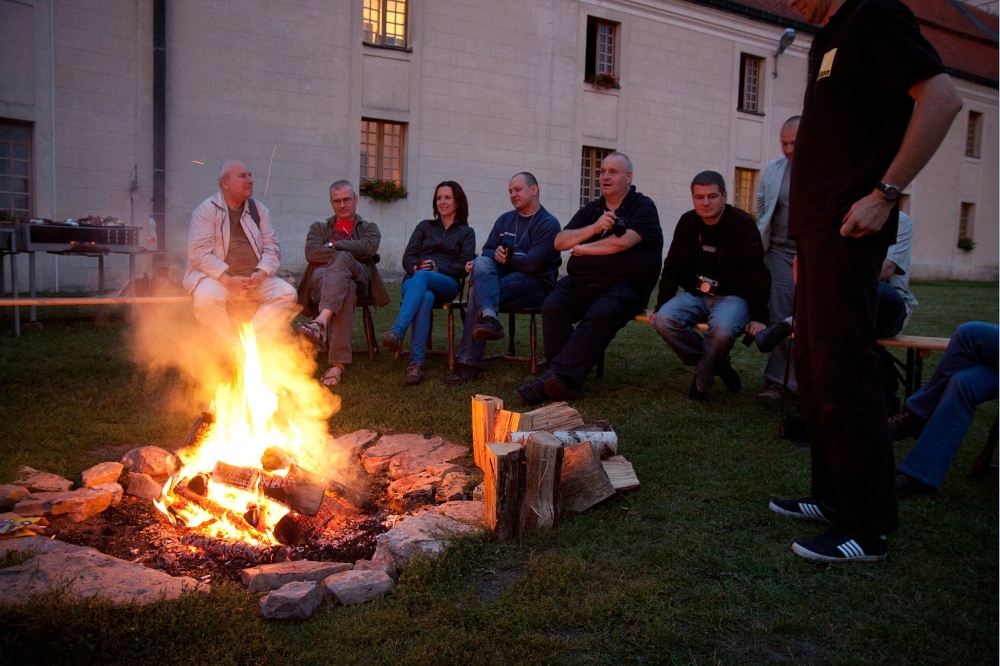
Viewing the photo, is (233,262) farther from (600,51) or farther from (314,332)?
(600,51)

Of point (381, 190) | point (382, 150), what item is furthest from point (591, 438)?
point (382, 150)

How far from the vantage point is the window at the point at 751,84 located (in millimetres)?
21031

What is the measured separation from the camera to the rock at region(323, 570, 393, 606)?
268 cm

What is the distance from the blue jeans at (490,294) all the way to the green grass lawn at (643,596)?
1577mm

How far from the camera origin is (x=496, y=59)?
1636 centimetres

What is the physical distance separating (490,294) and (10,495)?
3.69 meters

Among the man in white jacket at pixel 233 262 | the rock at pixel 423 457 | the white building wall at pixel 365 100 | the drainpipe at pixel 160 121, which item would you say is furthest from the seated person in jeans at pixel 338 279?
the white building wall at pixel 365 100

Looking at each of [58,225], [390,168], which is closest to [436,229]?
→ [58,225]

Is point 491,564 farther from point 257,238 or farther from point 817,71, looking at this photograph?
point 257,238

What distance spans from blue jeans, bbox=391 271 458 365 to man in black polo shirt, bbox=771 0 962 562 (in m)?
3.80

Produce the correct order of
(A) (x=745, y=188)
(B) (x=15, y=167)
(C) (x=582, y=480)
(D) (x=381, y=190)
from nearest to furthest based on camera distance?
1. (C) (x=582, y=480)
2. (B) (x=15, y=167)
3. (D) (x=381, y=190)
4. (A) (x=745, y=188)

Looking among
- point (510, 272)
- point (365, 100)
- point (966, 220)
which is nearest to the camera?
point (510, 272)

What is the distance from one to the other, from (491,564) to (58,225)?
7414 mm

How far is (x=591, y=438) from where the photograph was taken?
3932mm
